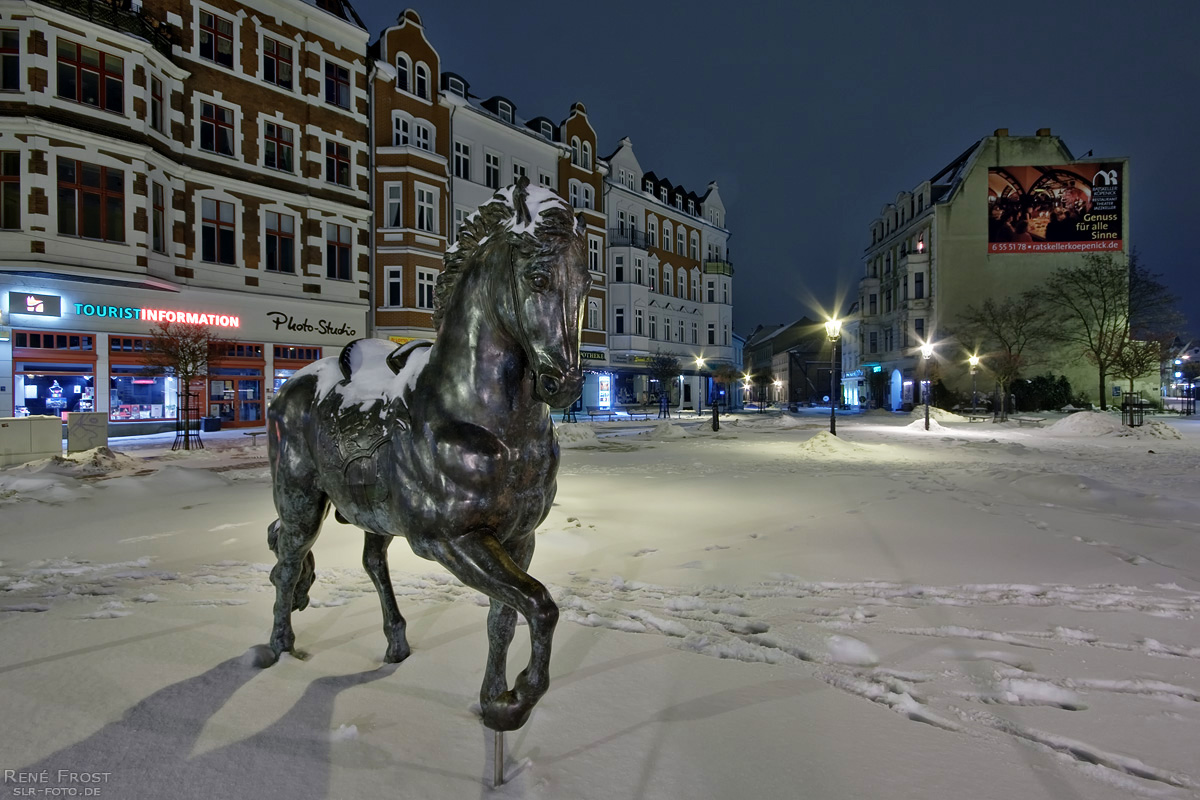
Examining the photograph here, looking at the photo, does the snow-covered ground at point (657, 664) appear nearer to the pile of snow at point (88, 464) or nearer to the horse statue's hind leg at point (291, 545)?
the horse statue's hind leg at point (291, 545)

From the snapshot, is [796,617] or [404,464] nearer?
[404,464]

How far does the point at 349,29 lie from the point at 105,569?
2563cm

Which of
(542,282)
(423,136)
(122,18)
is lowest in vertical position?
(542,282)

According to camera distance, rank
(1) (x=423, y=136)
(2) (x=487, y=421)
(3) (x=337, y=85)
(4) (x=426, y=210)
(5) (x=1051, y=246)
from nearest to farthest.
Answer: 1. (2) (x=487, y=421)
2. (3) (x=337, y=85)
3. (4) (x=426, y=210)
4. (1) (x=423, y=136)
5. (5) (x=1051, y=246)

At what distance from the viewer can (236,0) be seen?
815 inches

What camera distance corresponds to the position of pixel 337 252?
2402 cm

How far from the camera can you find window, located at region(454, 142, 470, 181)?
28.7 metres

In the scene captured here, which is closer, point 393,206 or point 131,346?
point 131,346

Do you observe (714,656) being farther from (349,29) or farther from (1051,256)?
(1051,256)

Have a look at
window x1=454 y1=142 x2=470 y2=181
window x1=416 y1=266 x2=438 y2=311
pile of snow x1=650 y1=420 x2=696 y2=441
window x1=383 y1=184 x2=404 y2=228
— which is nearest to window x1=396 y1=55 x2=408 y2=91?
window x1=454 y1=142 x2=470 y2=181

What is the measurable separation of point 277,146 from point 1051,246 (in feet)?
150

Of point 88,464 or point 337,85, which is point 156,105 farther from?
point 88,464

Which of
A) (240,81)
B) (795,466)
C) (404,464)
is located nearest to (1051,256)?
(795,466)

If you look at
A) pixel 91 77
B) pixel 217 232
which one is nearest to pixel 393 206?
pixel 217 232
